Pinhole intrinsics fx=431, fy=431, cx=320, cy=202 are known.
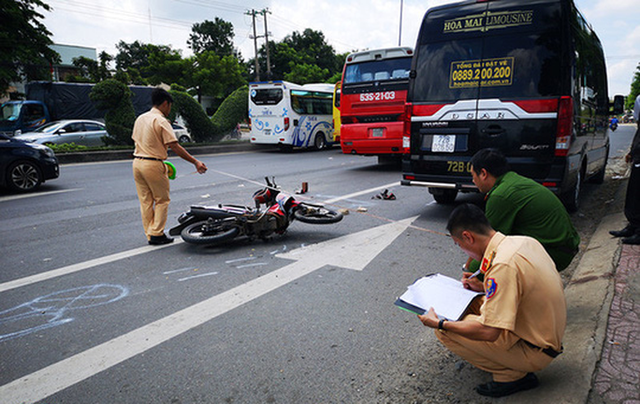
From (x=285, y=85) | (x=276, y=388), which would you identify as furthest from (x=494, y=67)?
(x=285, y=85)

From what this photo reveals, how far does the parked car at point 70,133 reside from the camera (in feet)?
52.9

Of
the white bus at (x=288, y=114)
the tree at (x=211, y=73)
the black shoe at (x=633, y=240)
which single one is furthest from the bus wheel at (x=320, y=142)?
the tree at (x=211, y=73)

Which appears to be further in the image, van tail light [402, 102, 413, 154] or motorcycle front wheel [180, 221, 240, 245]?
van tail light [402, 102, 413, 154]

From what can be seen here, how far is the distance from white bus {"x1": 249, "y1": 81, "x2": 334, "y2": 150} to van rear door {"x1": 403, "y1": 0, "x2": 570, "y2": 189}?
44.1 feet

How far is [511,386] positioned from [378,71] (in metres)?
10.1

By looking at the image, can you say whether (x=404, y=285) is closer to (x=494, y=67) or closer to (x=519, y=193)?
(x=519, y=193)

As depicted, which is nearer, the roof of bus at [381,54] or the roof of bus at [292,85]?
the roof of bus at [381,54]

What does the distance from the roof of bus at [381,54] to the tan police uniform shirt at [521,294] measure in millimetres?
9976

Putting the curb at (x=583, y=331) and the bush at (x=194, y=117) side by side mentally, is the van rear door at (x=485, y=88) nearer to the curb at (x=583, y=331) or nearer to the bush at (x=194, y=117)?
the curb at (x=583, y=331)

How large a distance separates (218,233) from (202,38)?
75.3 metres

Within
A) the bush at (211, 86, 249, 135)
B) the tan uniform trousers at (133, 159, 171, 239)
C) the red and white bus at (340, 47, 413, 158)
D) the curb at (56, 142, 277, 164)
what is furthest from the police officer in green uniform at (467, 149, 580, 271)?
the bush at (211, 86, 249, 135)

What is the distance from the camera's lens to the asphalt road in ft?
8.29

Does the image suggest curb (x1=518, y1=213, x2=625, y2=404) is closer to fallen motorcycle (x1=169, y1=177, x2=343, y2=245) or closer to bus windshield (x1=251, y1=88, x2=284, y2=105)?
fallen motorcycle (x1=169, y1=177, x2=343, y2=245)

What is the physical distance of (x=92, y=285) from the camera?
13.2ft
